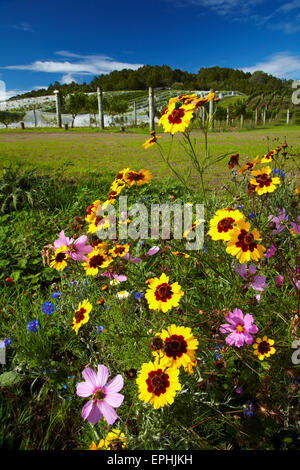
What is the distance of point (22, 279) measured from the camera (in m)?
2.20

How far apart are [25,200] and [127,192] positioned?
1.15 metres

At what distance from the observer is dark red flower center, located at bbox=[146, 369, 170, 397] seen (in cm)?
92

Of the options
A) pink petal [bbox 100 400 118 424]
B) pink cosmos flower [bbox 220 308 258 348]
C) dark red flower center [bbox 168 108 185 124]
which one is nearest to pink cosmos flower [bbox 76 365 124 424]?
pink petal [bbox 100 400 118 424]

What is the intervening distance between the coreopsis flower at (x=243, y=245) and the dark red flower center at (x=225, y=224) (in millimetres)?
55

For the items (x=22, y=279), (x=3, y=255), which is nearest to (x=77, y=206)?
(x=3, y=255)

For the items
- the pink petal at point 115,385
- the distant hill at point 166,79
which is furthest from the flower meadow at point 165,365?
the distant hill at point 166,79


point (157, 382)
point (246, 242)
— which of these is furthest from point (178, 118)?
point (157, 382)

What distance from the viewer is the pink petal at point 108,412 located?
2.92ft

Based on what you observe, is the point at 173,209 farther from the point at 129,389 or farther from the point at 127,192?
the point at 129,389

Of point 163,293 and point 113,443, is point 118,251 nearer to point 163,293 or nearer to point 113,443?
point 163,293

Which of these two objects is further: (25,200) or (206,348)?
(25,200)

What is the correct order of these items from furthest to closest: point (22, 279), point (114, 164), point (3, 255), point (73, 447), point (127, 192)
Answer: point (114, 164)
point (127, 192)
point (3, 255)
point (22, 279)
point (73, 447)

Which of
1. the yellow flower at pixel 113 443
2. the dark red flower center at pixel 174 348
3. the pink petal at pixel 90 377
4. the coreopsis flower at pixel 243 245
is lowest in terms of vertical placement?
the yellow flower at pixel 113 443

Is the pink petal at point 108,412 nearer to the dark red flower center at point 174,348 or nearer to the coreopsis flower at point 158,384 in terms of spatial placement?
the coreopsis flower at point 158,384
